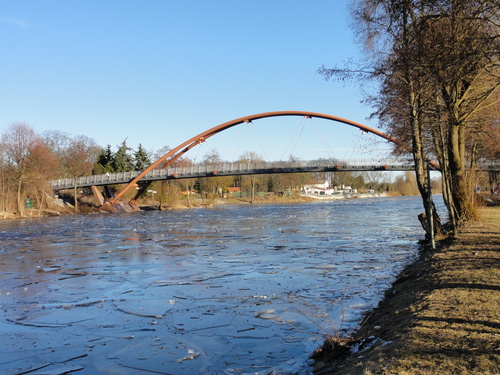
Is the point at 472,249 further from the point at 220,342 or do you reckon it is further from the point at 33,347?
the point at 33,347

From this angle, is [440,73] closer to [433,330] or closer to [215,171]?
[433,330]

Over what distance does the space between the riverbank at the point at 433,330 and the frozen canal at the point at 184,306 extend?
48cm

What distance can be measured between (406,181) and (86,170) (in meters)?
94.7

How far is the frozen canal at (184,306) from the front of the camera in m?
5.59

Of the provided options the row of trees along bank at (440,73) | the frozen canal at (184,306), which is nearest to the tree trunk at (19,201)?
the frozen canal at (184,306)

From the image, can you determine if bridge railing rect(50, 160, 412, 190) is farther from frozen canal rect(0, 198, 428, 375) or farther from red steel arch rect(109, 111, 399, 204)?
frozen canal rect(0, 198, 428, 375)

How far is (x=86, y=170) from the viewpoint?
6850cm

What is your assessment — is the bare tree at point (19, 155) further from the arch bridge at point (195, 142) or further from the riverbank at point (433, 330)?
the riverbank at point (433, 330)

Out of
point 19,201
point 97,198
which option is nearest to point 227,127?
point 97,198

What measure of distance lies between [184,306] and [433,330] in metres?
4.49

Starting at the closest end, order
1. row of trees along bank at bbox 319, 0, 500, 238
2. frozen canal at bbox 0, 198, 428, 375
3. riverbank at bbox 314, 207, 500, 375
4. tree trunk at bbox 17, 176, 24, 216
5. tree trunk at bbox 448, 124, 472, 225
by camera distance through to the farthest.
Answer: riverbank at bbox 314, 207, 500, 375
frozen canal at bbox 0, 198, 428, 375
row of trees along bank at bbox 319, 0, 500, 238
tree trunk at bbox 448, 124, 472, 225
tree trunk at bbox 17, 176, 24, 216

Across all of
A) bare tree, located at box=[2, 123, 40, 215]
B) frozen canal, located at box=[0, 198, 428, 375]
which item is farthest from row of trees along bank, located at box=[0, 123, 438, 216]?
frozen canal, located at box=[0, 198, 428, 375]

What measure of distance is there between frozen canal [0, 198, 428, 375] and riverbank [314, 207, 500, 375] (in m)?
0.48

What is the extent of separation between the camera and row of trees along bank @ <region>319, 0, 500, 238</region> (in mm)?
8852
